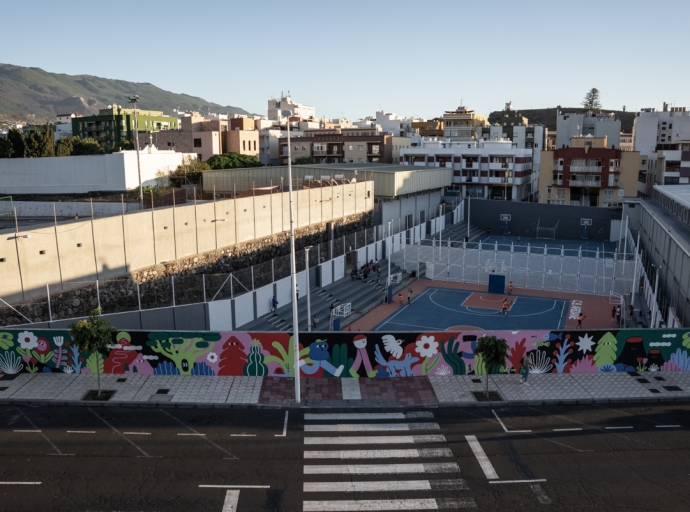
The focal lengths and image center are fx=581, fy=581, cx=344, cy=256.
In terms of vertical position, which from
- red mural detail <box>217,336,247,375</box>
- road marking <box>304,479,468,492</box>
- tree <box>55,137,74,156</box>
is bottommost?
road marking <box>304,479,468,492</box>

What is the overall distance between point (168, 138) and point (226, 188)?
33.7m

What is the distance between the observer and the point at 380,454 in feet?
60.2

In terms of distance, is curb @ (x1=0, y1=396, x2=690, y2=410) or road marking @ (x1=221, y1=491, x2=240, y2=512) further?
curb @ (x1=0, y1=396, x2=690, y2=410)

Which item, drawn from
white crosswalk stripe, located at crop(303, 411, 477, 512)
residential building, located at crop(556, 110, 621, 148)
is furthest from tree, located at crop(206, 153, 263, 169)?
residential building, located at crop(556, 110, 621, 148)

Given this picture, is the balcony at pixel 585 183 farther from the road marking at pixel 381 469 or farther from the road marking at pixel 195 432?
the road marking at pixel 195 432

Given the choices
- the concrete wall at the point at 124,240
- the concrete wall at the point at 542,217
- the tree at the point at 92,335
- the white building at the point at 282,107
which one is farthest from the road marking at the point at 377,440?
the white building at the point at 282,107

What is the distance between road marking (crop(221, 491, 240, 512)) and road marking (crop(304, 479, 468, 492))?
6.22 feet

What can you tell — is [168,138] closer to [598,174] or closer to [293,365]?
[598,174]

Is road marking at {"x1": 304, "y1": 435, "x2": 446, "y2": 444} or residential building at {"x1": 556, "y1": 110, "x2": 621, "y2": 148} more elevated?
residential building at {"x1": 556, "y1": 110, "x2": 621, "y2": 148}

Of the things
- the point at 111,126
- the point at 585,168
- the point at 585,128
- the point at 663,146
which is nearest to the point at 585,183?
the point at 585,168

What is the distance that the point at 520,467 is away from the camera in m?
17.5

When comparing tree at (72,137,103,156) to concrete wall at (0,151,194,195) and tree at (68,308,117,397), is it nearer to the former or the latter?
A: concrete wall at (0,151,194,195)

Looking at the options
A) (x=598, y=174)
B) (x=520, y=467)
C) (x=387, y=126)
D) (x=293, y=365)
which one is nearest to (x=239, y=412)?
(x=293, y=365)

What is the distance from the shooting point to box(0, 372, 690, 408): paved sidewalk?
2238 centimetres
